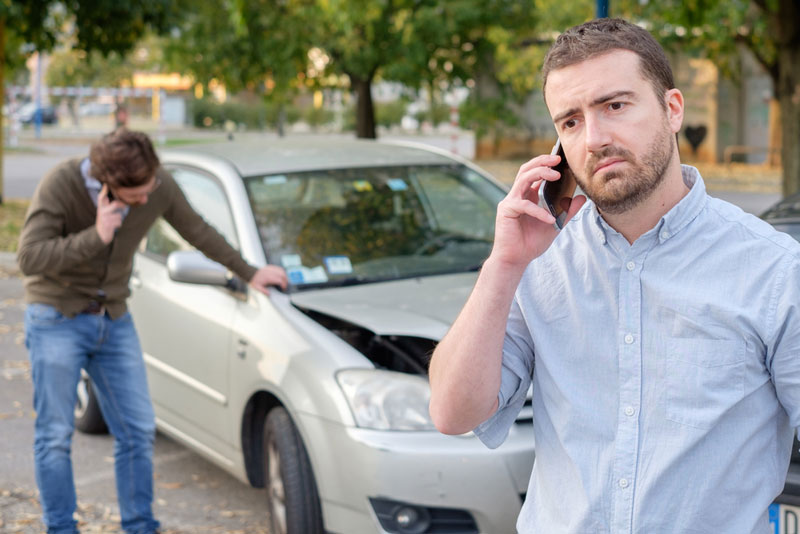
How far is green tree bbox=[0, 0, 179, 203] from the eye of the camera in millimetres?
16078

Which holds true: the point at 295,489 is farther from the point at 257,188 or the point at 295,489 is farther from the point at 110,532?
the point at 257,188

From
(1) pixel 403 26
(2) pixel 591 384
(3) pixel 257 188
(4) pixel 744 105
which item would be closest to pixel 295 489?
(3) pixel 257 188

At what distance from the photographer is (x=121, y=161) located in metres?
4.09

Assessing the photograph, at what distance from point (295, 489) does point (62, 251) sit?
4.01 feet

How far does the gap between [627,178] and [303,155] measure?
388 centimetres

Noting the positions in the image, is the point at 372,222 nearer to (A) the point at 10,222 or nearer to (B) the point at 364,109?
(A) the point at 10,222

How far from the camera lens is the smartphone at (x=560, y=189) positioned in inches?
76.5

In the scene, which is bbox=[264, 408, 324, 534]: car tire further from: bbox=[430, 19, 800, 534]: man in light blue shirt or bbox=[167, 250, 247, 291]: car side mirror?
bbox=[430, 19, 800, 534]: man in light blue shirt

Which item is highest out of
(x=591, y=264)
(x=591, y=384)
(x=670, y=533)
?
(x=591, y=264)

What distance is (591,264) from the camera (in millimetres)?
1947

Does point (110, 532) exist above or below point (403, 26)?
below

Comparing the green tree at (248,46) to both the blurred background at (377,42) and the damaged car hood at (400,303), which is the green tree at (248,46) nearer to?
the blurred background at (377,42)

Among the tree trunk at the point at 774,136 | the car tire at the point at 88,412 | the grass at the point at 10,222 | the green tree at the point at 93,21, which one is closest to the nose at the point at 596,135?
the car tire at the point at 88,412

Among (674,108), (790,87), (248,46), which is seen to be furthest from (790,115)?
(674,108)
